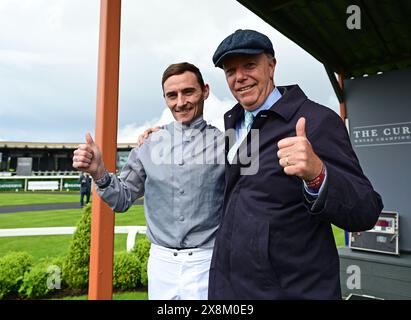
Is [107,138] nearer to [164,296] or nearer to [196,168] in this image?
[196,168]

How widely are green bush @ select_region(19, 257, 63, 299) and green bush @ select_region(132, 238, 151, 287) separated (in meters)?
1.08

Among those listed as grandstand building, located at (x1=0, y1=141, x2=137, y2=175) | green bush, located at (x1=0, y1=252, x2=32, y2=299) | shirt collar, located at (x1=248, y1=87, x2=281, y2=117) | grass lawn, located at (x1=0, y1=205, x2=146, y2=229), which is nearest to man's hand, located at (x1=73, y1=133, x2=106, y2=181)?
shirt collar, located at (x1=248, y1=87, x2=281, y2=117)

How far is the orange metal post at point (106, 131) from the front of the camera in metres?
1.78

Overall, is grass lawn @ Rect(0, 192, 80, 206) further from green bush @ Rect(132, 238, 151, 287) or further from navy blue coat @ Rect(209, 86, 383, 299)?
navy blue coat @ Rect(209, 86, 383, 299)

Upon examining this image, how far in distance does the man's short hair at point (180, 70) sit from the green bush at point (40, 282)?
12.0 ft

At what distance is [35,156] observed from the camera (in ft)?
122

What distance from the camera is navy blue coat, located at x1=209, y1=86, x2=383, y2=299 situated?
95 centimetres

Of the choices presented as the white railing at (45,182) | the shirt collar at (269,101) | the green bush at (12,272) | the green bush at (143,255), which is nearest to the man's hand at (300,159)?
the shirt collar at (269,101)

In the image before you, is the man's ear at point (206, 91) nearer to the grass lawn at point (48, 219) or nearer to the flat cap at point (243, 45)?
the flat cap at point (243, 45)

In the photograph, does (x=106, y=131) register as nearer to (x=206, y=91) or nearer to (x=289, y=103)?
(x=206, y=91)

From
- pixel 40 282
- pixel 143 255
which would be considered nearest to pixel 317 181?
pixel 143 255

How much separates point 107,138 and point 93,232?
1.95ft

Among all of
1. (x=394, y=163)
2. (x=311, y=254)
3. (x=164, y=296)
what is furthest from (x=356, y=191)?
(x=394, y=163)

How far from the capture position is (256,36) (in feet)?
3.74
